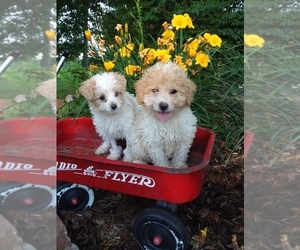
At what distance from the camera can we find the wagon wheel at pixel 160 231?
5.98 feet

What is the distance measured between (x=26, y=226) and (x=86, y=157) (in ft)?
1.59

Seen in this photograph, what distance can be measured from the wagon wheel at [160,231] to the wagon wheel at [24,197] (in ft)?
1.71

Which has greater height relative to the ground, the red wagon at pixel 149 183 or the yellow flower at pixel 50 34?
the yellow flower at pixel 50 34

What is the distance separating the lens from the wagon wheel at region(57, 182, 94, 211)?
224 centimetres

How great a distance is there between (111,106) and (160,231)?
755 millimetres

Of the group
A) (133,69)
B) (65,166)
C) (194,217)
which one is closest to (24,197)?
(65,166)

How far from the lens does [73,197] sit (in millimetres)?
2305

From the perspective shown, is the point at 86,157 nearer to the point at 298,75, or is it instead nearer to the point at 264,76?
the point at 264,76

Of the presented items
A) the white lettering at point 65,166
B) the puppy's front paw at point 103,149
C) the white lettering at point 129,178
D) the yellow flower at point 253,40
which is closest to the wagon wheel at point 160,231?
the white lettering at point 129,178

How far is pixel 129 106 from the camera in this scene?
7.25 ft

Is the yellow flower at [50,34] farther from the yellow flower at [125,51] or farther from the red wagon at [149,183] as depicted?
the yellow flower at [125,51]

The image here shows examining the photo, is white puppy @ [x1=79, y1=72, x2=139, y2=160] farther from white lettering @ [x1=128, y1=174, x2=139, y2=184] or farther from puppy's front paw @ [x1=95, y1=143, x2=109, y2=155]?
white lettering @ [x1=128, y1=174, x2=139, y2=184]

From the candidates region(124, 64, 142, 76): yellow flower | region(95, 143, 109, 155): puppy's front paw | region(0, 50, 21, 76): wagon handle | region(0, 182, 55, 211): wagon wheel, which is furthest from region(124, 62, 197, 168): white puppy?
region(0, 50, 21, 76): wagon handle

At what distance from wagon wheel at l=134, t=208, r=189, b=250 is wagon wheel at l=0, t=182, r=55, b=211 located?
1.71ft
